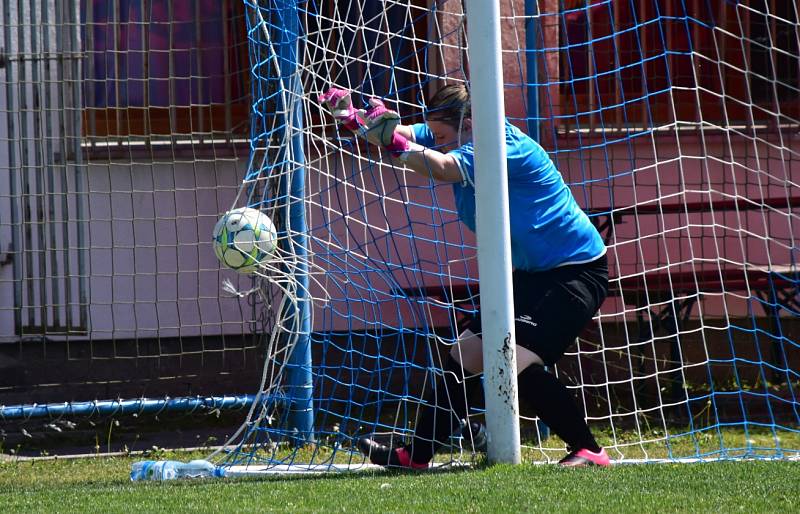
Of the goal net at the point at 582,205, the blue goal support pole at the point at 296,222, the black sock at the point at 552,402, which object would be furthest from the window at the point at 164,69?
the black sock at the point at 552,402

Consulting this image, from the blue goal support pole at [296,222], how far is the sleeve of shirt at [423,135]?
581mm

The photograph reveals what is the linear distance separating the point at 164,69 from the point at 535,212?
3.82 meters

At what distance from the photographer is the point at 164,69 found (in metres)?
7.88

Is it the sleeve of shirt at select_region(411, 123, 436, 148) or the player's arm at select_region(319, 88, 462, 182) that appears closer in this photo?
the player's arm at select_region(319, 88, 462, 182)

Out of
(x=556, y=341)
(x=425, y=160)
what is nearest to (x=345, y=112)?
(x=425, y=160)

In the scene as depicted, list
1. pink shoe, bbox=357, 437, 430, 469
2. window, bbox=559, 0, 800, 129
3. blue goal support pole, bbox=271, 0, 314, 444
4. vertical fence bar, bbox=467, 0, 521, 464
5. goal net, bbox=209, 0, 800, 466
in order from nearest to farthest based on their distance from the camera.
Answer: vertical fence bar, bbox=467, 0, 521, 464 < pink shoe, bbox=357, 437, 430, 469 < blue goal support pole, bbox=271, 0, 314, 444 < goal net, bbox=209, 0, 800, 466 < window, bbox=559, 0, 800, 129

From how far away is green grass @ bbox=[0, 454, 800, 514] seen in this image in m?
4.02

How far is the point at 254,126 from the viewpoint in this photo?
20.2 feet

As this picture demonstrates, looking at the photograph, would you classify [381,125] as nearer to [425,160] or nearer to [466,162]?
[425,160]

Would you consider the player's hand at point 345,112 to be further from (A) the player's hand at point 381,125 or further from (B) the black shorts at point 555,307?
(B) the black shorts at point 555,307

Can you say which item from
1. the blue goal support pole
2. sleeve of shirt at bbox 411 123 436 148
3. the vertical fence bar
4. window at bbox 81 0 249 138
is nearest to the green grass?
the vertical fence bar

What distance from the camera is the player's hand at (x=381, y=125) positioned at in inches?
187

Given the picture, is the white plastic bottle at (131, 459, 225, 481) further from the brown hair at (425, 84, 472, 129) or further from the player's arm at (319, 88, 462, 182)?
the brown hair at (425, 84, 472, 129)

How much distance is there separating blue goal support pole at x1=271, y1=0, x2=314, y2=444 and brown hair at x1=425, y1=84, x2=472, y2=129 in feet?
2.84
